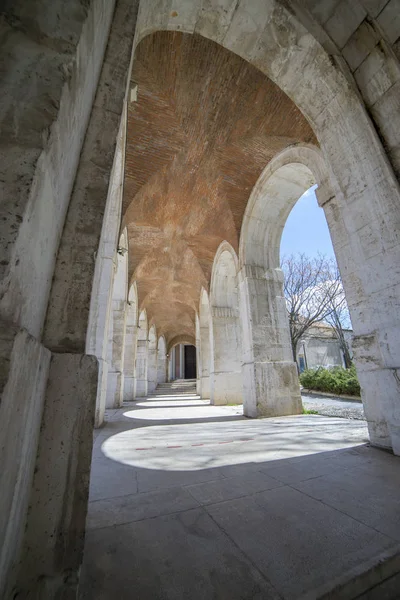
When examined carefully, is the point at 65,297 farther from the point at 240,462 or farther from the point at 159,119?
the point at 159,119

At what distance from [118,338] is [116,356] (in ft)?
1.91

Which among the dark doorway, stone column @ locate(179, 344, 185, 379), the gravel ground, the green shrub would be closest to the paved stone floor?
the gravel ground

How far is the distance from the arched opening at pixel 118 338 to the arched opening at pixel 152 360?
33.7 feet

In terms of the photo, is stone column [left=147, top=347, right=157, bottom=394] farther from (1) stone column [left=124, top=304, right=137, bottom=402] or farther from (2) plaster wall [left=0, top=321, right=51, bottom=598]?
(2) plaster wall [left=0, top=321, right=51, bottom=598]

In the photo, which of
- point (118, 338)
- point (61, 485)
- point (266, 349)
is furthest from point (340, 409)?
point (61, 485)

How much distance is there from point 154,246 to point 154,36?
6.28 meters

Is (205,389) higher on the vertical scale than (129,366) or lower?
lower

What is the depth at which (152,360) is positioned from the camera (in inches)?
758

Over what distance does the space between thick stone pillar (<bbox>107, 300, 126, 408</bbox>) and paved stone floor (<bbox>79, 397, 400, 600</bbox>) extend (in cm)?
545

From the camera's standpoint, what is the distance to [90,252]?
1237 mm

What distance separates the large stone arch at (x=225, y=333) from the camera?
8961 millimetres

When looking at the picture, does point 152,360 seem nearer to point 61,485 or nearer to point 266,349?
point 266,349

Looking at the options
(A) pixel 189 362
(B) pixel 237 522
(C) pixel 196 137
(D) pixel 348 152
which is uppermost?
(C) pixel 196 137

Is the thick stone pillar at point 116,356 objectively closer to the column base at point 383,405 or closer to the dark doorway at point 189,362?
the column base at point 383,405
